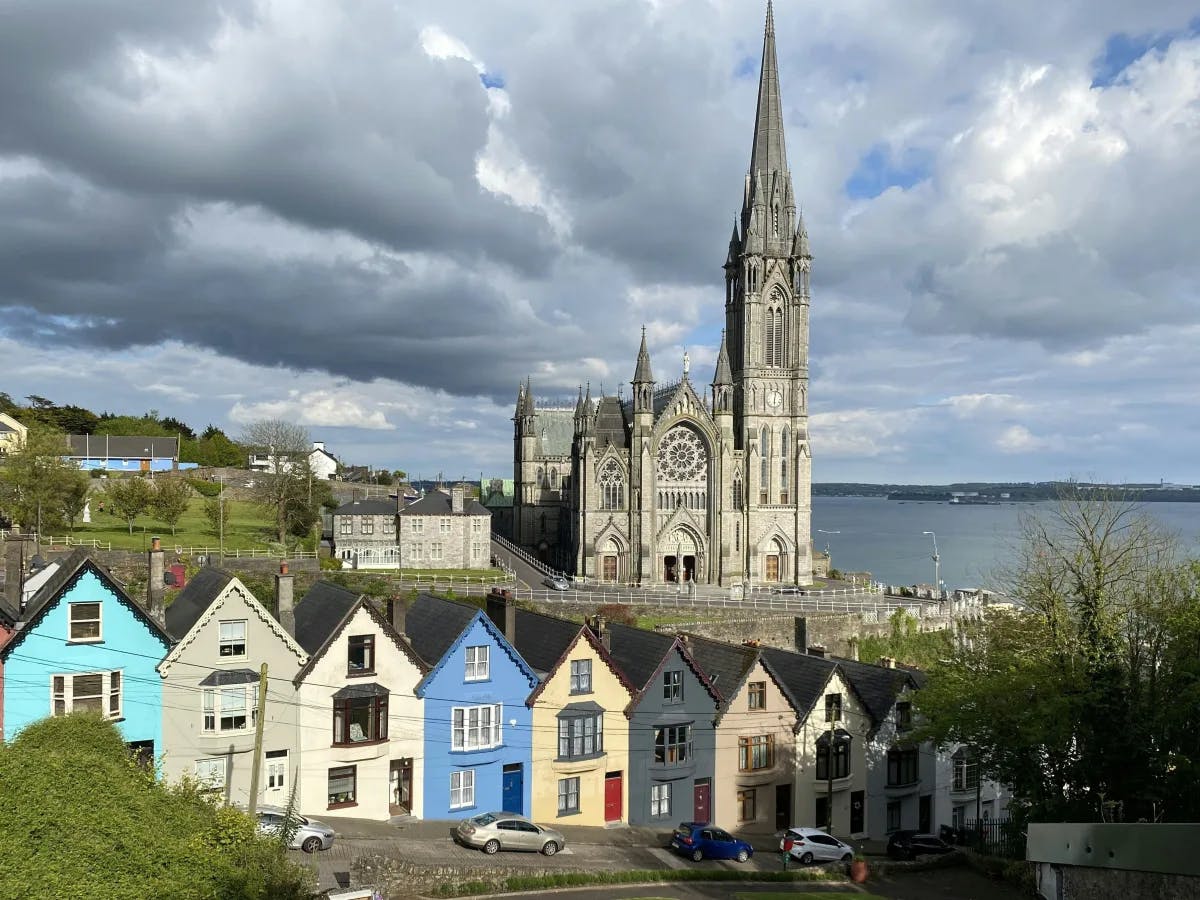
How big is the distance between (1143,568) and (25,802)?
36117 millimetres

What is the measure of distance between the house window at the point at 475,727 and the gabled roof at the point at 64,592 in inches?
396

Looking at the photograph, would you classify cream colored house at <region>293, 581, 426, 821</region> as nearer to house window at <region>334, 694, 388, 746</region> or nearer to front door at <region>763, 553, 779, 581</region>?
house window at <region>334, 694, 388, 746</region>

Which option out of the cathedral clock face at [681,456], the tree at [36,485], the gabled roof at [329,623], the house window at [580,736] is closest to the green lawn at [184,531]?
the tree at [36,485]

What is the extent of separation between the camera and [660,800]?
34.5 meters

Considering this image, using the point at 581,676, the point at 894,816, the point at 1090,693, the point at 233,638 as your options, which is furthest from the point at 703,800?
the point at 233,638

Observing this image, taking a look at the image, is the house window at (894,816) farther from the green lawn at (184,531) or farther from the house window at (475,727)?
the green lawn at (184,531)

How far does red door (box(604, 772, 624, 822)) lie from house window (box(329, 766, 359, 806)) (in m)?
9.47

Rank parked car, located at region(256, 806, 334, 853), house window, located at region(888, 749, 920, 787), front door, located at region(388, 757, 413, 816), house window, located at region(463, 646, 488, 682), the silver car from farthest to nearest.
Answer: house window, located at region(888, 749, 920, 787) → house window, located at region(463, 646, 488, 682) → front door, located at region(388, 757, 413, 816) → the silver car → parked car, located at region(256, 806, 334, 853)

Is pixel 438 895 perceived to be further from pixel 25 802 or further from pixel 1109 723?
pixel 1109 723

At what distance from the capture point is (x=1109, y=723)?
25.5 m

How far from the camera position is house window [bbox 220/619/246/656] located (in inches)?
1165

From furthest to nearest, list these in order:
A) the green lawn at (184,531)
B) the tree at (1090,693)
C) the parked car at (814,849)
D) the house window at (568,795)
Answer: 1. the green lawn at (184,531)
2. the house window at (568,795)
3. the parked car at (814,849)
4. the tree at (1090,693)

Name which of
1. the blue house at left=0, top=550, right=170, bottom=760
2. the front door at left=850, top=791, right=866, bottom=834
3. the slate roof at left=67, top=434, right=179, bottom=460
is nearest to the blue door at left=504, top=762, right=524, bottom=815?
the blue house at left=0, top=550, right=170, bottom=760

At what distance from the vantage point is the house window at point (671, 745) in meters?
34.5
